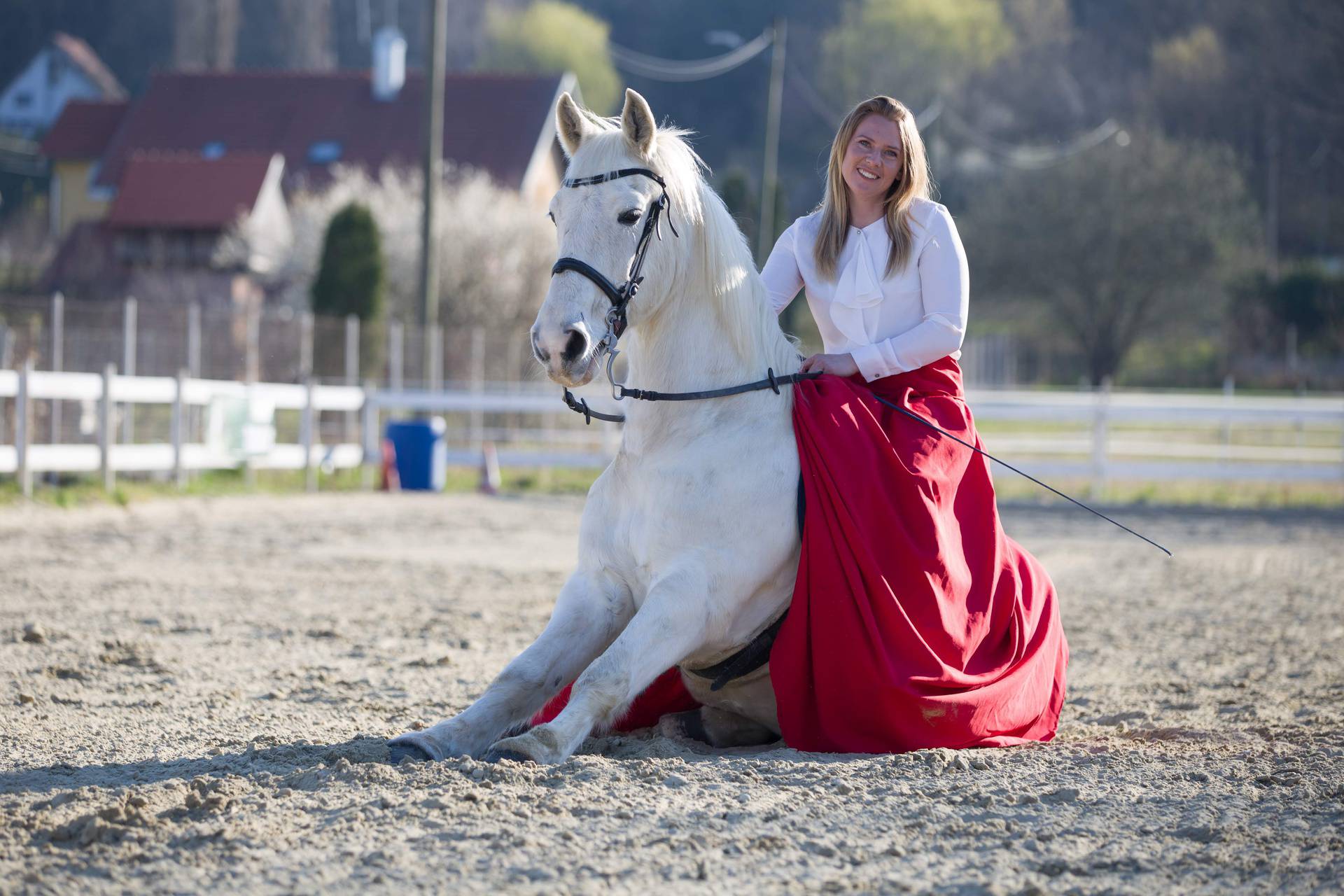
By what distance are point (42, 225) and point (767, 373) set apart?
165 feet

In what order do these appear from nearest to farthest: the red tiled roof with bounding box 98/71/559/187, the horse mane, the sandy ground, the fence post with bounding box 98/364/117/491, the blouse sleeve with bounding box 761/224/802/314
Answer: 1. the sandy ground
2. the horse mane
3. the blouse sleeve with bounding box 761/224/802/314
4. the fence post with bounding box 98/364/117/491
5. the red tiled roof with bounding box 98/71/559/187

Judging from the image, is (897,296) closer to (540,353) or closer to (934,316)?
(934,316)

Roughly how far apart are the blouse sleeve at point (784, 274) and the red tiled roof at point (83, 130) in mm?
47832

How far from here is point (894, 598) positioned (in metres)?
3.87

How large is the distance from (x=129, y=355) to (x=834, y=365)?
1145 centimetres

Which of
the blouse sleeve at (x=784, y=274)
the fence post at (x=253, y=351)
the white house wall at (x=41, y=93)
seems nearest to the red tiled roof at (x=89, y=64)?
the white house wall at (x=41, y=93)

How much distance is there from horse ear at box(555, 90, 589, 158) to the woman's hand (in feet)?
3.29

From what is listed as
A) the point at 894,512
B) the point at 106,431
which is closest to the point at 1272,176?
the point at 106,431

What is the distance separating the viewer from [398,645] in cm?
624

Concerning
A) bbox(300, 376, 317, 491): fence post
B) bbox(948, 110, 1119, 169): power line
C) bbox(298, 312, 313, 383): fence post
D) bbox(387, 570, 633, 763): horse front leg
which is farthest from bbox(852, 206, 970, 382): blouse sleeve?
bbox(948, 110, 1119, 169): power line

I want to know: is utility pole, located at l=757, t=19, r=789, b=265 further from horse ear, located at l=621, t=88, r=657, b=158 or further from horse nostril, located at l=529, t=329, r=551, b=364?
horse nostril, located at l=529, t=329, r=551, b=364

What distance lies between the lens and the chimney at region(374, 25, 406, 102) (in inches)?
1670

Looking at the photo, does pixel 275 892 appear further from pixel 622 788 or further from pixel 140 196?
pixel 140 196

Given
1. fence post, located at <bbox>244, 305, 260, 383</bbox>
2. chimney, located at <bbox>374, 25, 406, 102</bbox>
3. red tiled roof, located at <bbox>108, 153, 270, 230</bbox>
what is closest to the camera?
fence post, located at <bbox>244, 305, 260, 383</bbox>
